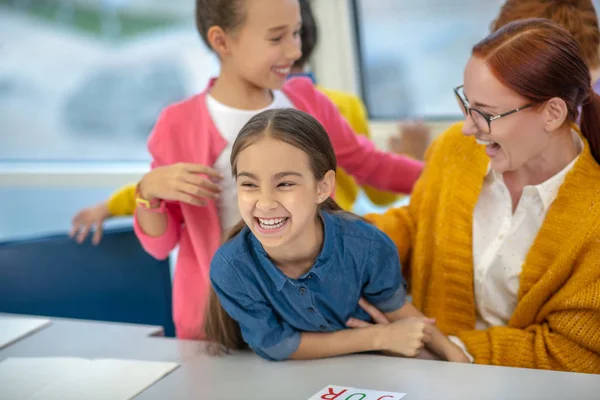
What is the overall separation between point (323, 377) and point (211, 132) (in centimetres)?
64

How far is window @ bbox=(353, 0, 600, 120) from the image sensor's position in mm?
2922

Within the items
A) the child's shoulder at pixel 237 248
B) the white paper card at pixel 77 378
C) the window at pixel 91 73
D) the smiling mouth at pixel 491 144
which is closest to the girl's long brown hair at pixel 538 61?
the smiling mouth at pixel 491 144

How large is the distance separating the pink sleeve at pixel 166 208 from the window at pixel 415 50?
1360 millimetres

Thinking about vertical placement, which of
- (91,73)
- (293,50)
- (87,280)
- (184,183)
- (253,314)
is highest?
(293,50)

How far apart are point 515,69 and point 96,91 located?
2342 mm

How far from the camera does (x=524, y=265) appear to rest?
1.71m

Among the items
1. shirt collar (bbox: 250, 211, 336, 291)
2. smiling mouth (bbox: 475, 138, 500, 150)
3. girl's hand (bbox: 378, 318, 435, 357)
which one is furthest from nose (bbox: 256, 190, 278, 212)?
smiling mouth (bbox: 475, 138, 500, 150)

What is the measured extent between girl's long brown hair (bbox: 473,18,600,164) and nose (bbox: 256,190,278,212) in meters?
0.49

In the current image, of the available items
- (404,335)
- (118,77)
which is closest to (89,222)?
(404,335)

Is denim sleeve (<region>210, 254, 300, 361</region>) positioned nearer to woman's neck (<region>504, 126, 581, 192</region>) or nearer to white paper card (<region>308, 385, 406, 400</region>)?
white paper card (<region>308, 385, 406, 400</region>)

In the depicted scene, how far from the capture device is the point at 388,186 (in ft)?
7.38

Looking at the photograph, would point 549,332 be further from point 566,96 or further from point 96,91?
point 96,91

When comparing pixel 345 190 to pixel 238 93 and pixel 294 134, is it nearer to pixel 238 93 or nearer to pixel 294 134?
pixel 238 93

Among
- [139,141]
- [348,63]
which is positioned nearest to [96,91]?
[139,141]
